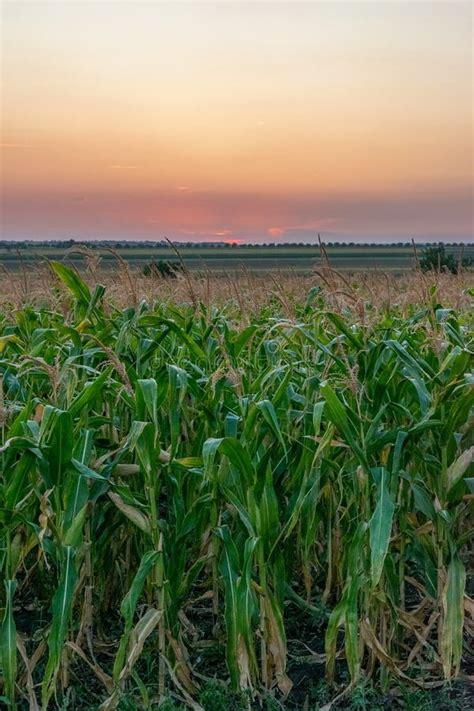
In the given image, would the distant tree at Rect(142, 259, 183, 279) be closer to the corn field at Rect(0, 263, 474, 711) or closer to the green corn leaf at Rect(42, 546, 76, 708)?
the corn field at Rect(0, 263, 474, 711)

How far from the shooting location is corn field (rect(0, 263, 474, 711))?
3.18 m

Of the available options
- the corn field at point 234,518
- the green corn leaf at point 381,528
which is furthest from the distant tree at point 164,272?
the green corn leaf at point 381,528

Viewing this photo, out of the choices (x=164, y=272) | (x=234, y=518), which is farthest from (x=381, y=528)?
(x=164, y=272)

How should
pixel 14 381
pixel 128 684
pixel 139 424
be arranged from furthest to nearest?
pixel 14 381 < pixel 128 684 < pixel 139 424

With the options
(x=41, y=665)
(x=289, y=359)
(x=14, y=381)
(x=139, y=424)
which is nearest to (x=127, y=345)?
(x=14, y=381)

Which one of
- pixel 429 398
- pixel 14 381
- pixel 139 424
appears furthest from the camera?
pixel 14 381

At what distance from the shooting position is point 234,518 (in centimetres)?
367

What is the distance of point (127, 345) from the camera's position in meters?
4.33

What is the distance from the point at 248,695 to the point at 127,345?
1.95 metres

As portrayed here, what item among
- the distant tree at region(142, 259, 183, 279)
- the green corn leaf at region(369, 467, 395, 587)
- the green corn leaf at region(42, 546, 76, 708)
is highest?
the distant tree at region(142, 259, 183, 279)

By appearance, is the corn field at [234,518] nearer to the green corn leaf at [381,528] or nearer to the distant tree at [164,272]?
the green corn leaf at [381,528]

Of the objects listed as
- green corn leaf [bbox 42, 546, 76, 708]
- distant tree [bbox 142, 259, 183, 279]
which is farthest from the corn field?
distant tree [bbox 142, 259, 183, 279]

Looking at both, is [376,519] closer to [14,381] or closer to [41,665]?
[41,665]

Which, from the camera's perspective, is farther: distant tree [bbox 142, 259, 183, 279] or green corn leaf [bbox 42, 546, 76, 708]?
distant tree [bbox 142, 259, 183, 279]
